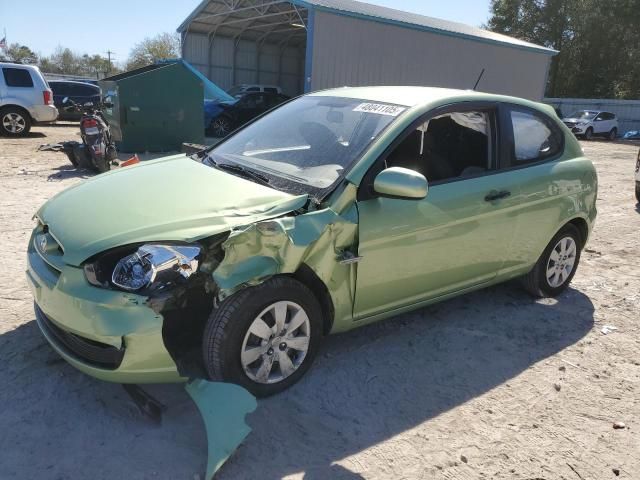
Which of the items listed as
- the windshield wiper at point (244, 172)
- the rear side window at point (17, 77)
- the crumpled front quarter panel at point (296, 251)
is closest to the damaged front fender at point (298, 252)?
the crumpled front quarter panel at point (296, 251)

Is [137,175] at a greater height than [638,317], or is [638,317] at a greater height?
[137,175]

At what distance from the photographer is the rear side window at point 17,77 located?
1351cm

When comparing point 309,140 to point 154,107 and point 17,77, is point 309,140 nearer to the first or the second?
point 154,107

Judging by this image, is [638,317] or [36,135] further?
[36,135]

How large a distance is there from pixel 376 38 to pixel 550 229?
50.8 ft

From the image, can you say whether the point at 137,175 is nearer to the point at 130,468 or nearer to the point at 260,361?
the point at 260,361

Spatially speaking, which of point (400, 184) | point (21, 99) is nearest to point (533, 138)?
point (400, 184)

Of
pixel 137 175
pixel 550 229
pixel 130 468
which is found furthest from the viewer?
pixel 550 229

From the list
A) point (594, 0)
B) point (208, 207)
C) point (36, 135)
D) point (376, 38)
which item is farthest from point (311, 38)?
point (594, 0)

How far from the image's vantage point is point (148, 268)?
254 centimetres

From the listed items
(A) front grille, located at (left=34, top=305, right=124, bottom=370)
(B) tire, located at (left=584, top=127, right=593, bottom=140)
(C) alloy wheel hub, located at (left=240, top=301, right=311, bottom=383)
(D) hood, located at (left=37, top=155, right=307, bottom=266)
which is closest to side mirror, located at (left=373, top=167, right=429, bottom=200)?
(D) hood, located at (left=37, top=155, right=307, bottom=266)

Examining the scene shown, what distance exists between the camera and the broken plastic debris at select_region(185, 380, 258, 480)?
7.72 ft

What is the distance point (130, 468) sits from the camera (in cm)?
236

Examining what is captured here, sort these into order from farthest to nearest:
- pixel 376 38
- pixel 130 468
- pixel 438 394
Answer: pixel 376 38 → pixel 438 394 → pixel 130 468
